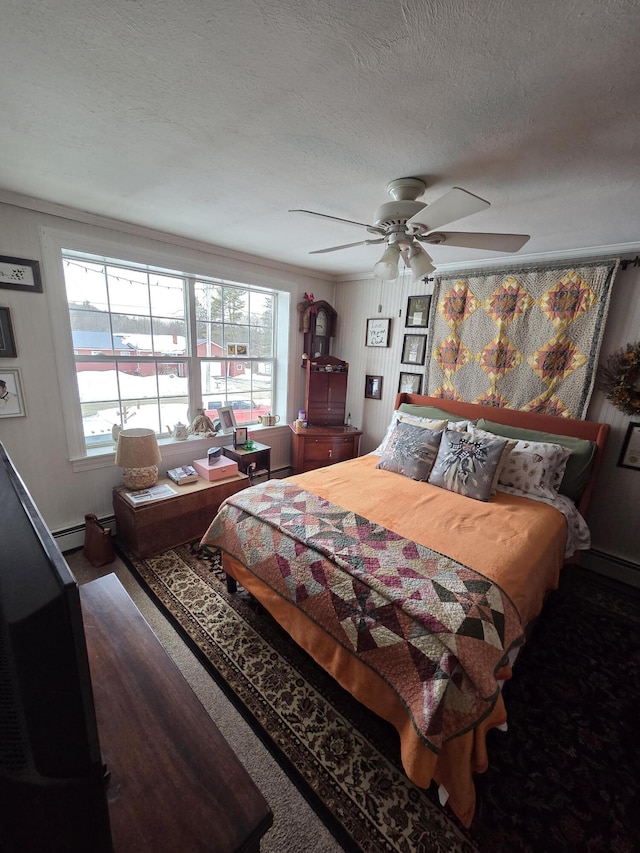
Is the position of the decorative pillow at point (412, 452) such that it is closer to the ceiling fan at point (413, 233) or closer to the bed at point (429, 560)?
the bed at point (429, 560)

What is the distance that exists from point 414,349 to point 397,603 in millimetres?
2713

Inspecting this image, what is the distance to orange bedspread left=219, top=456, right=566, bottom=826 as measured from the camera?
117 centimetres

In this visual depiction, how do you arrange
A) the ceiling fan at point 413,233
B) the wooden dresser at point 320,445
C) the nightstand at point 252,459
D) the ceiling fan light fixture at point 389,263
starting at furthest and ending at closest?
the wooden dresser at point 320,445, the nightstand at point 252,459, the ceiling fan light fixture at point 389,263, the ceiling fan at point 413,233

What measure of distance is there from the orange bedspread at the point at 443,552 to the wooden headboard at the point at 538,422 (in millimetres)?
582

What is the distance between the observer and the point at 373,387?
3.92 meters

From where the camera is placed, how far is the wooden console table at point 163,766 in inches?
29.0

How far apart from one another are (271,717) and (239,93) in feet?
7.91

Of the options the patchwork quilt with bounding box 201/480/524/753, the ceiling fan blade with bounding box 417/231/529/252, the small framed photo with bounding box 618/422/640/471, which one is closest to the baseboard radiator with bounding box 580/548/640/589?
the small framed photo with bounding box 618/422/640/471

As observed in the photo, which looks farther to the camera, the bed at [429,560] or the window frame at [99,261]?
the window frame at [99,261]

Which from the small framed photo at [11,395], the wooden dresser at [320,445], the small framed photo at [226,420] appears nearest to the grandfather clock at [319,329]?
the wooden dresser at [320,445]

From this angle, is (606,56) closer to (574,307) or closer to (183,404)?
(574,307)

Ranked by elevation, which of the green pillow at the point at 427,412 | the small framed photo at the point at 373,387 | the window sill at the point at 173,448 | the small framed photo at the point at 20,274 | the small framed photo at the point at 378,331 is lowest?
the window sill at the point at 173,448

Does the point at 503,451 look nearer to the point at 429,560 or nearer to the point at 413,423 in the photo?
the point at 413,423

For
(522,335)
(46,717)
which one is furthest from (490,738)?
(522,335)
